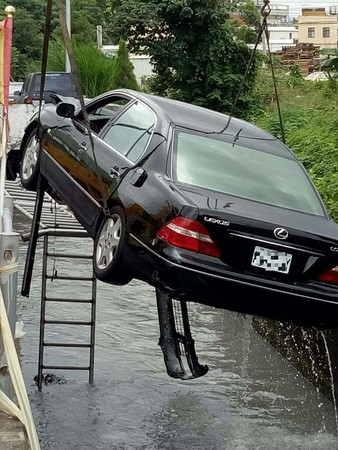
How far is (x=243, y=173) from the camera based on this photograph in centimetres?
702

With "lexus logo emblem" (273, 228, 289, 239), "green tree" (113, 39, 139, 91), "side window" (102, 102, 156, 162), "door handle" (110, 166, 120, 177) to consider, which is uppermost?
"side window" (102, 102, 156, 162)

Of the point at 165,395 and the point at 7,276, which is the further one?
the point at 165,395

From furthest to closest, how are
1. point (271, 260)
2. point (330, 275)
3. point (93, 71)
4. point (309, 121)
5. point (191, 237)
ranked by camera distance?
point (93, 71) → point (309, 121) → point (330, 275) → point (271, 260) → point (191, 237)

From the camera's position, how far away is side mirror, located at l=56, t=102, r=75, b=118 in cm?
812

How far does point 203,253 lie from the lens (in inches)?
241

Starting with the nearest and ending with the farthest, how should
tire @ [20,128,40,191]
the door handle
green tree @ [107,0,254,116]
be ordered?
the door handle < tire @ [20,128,40,191] < green tree @ [107,0,254,116]

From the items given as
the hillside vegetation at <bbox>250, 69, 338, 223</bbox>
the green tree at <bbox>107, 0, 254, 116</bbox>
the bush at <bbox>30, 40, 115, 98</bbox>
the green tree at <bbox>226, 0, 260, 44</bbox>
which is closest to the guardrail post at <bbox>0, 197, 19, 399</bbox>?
the hillside vegetation at <bbox>250, 69, 338, 223</bbox>

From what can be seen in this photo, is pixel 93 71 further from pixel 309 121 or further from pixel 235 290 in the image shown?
pixel 235 290

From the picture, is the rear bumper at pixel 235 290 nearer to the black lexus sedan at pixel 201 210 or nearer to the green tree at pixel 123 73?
the black lexus sedan at pixel 201 210

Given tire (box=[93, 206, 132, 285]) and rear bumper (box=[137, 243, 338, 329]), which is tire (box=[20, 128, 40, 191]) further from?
rear bumper (box=[137, 243, 338, 329])

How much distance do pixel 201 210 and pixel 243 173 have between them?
0.99 meters

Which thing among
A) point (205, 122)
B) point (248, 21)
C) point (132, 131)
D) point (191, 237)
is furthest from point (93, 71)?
point (191, 237)

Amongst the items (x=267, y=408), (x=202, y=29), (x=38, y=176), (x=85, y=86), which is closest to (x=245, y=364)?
(x=267, y=408)

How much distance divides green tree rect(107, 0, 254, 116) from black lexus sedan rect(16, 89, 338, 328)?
1952 centimetres
